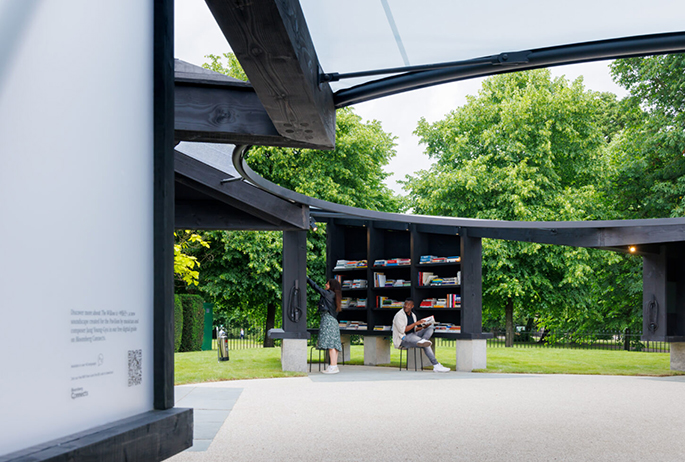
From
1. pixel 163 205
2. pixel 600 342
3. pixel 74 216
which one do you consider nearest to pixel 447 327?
pixel 163 205

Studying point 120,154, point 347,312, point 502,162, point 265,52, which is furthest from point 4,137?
point 502,162

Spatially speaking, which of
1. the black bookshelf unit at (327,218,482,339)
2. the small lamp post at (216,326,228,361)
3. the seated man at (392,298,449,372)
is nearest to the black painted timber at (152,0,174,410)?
the seated man at (392,298,449,372)

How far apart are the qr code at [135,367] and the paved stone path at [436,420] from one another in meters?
2.78

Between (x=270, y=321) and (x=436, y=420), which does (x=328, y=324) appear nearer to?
(x=436, y=420)

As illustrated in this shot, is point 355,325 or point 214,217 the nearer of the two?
point 214,217

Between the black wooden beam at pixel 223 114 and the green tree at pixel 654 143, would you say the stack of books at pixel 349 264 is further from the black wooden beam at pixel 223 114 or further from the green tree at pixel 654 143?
the green tree at pixel 654 143

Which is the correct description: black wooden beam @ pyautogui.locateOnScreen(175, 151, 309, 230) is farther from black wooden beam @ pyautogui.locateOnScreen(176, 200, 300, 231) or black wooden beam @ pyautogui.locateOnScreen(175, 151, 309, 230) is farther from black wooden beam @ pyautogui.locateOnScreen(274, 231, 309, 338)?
black wooden beam @ pyautogui.locateOnScreen(274, 231, 309, 338)

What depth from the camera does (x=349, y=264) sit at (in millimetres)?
14453

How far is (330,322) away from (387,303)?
7.70ft

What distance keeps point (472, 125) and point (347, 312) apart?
41.9 ft

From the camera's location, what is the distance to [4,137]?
4.76 ft

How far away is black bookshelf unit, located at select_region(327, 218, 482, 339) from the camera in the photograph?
1266 cm

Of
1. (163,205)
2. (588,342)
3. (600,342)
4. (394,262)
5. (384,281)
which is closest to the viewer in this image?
(163,205)

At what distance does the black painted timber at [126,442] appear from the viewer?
1518 mm
